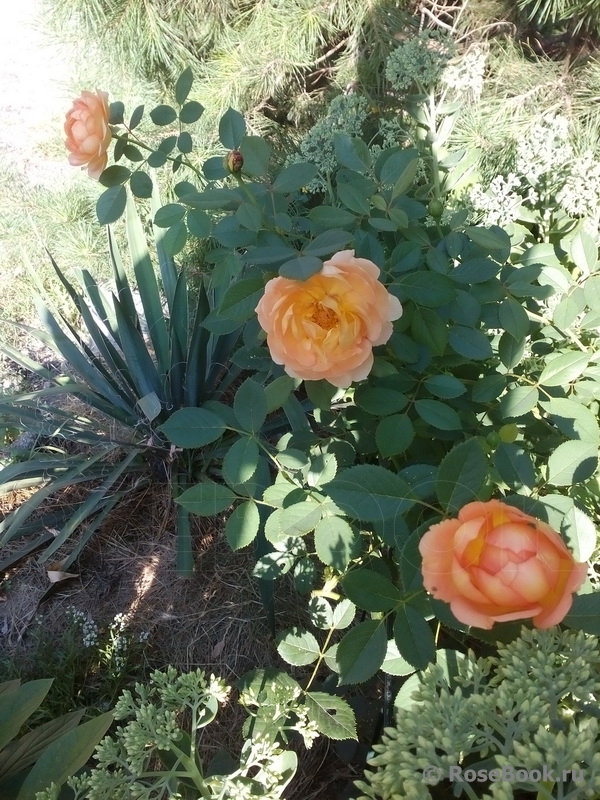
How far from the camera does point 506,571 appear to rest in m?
0.43

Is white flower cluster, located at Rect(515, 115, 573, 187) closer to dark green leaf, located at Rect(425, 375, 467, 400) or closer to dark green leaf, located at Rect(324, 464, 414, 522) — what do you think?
dark green leaf, located at Rect(425, 375, 467, 400)

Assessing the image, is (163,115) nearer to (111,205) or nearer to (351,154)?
(111,205)

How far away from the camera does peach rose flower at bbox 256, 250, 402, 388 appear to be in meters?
0.60

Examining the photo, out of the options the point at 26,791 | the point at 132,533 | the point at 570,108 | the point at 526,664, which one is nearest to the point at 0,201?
the point at 132,533

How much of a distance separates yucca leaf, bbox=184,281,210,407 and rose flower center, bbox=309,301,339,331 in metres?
0.87

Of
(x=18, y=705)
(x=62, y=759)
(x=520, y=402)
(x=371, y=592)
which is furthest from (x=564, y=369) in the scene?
(x=18, y=705)

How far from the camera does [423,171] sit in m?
1.27

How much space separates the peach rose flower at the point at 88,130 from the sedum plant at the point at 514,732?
789mm

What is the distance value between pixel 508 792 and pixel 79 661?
1050 millimetres

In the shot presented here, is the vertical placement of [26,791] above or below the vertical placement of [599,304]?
below

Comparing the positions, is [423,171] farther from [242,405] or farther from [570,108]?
[242,405]

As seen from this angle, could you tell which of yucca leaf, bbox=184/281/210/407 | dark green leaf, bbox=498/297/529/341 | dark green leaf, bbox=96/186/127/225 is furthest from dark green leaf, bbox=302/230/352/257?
yucca leaf, bbox=184/281/210/407

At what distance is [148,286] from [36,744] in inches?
43.0

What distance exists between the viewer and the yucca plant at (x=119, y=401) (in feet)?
4.54
